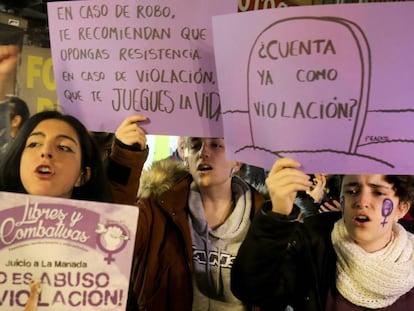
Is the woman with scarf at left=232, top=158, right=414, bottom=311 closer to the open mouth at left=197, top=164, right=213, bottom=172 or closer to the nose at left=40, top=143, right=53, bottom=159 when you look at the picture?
the open mouth at left=197, top=164, right=213, bottom=172

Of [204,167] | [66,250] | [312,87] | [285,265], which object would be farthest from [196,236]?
[312,87]

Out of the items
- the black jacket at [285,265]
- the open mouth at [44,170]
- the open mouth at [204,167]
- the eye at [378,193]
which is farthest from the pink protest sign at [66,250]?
the eye at [378,193]

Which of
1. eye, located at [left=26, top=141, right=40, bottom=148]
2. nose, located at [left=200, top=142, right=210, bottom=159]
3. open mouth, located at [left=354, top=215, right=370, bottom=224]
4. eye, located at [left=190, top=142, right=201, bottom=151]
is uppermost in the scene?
eye, located at [left=190, top=142, right=201, bottom=151]

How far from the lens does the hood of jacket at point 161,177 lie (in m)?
1.32

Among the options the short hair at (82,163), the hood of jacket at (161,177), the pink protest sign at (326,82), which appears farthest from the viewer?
the hood of jacket at (161,177)

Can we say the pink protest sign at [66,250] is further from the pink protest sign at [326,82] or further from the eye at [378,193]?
the eye at [378,193]

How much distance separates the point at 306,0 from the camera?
1338 millimetres

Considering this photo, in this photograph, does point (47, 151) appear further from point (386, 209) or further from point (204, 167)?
point (386, 209)

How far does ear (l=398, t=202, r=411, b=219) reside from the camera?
1002 millimetres

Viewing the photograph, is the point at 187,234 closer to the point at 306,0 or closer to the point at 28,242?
the point at 28,242

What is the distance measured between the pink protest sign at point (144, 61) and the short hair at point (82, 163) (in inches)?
2.7

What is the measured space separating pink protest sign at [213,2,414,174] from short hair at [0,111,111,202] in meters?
0.33

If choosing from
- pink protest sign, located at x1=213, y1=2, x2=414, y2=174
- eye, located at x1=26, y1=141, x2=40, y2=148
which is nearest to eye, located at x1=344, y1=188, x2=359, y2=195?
pink protest sign, located at x1=213, y1=2, x2=414, y2=174

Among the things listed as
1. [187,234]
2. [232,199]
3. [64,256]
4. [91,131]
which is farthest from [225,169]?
[64,256]
